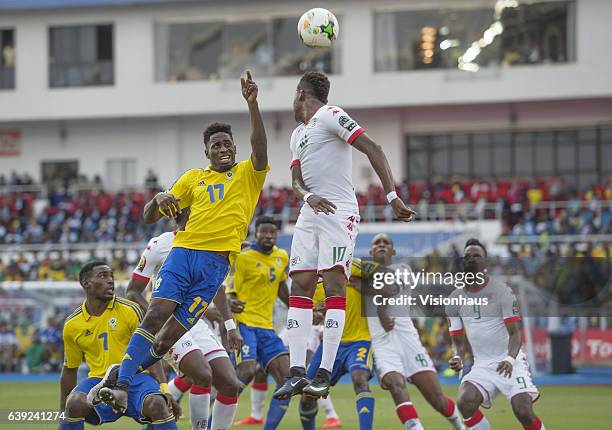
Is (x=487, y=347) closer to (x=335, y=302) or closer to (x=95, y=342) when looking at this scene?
(x=335, y=302)

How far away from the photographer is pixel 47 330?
2650 cm

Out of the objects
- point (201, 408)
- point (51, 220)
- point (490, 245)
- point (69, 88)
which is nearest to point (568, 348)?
point (490, 245)

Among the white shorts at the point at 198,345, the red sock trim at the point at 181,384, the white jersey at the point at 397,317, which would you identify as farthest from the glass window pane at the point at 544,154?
the white shorts at the point at 198,345

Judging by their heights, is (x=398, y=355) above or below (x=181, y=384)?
above

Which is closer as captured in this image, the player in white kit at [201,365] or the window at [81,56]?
the player in white kit at [201,365]

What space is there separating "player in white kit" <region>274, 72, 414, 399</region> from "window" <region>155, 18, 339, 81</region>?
95.6ft

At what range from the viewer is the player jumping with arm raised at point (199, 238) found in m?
8.95

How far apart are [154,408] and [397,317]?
4186 millimetres

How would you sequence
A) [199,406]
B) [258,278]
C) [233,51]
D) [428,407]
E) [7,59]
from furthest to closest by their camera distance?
[7,59]
[233,51]
[428,407]
[258,278]
[199,406]

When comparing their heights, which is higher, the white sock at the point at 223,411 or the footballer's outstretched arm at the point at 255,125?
the footballer's outstretched arm at the point at 255,125

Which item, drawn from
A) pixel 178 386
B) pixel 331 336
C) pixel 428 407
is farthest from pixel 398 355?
pixel 428 407

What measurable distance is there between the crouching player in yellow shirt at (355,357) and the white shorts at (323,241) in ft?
8.16

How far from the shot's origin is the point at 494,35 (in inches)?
A: 1459

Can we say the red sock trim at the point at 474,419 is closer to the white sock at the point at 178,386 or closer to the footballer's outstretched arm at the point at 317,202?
the footballer's outstretched arm at the point at 317,202
